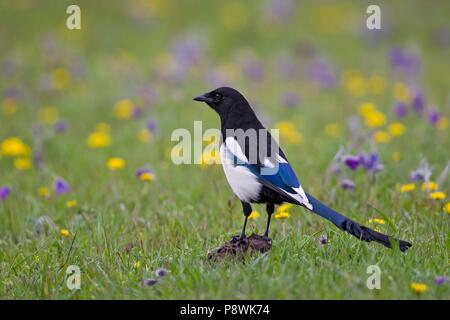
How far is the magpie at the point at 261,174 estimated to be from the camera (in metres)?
3.75

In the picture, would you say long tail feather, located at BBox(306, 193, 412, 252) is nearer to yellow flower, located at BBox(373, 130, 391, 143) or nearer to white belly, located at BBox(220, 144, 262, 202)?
white belly, located at BBox(220, 144, 262, 202)

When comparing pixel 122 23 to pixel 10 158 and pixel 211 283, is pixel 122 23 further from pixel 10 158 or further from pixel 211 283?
pixel 211 283

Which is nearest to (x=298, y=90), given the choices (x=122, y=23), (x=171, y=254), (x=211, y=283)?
(x=122, y=23)

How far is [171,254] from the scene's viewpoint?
4039 millimetres

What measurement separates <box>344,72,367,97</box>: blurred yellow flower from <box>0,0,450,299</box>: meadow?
0.03 m

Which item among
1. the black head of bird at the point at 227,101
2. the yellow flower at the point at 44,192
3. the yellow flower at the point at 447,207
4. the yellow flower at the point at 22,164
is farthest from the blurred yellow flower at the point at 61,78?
the yellow flower at the point at 447,207

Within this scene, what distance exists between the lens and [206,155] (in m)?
5.97

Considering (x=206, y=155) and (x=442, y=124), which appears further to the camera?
Result: (x=442, y=124)

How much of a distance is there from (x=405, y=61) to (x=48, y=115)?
447 cm

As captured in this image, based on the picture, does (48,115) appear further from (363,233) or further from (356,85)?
(363,233)

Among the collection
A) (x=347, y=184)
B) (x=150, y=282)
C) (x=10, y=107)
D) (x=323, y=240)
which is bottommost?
(x=150, y=282)

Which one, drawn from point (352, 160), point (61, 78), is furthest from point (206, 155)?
point (61, 78)

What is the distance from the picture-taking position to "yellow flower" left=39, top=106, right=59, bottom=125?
7.88 m
